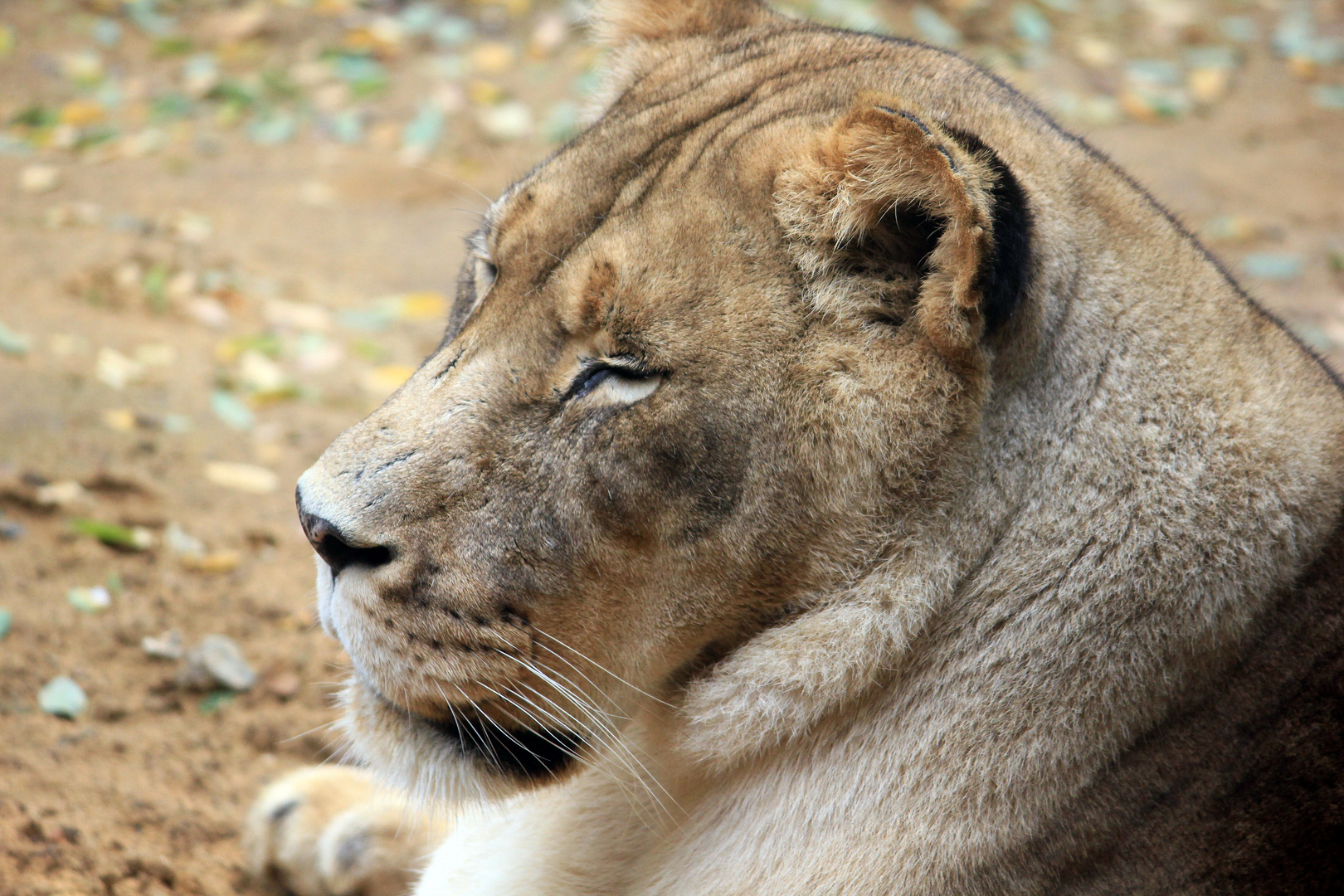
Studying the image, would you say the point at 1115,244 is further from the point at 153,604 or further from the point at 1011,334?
the point at 153,604

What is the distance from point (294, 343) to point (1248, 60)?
7656mm

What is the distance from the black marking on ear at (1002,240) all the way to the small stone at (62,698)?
109 inches

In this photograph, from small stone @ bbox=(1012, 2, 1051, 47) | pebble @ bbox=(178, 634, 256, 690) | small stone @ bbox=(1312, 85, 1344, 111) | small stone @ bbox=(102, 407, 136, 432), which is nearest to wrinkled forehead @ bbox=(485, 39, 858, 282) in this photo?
pebble @ bbox=(178, 634, 256, 690)

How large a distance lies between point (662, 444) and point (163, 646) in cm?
234

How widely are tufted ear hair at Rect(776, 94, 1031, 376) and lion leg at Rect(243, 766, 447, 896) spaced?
1.79m

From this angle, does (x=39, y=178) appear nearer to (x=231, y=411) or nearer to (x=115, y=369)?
(x=115, y=369)

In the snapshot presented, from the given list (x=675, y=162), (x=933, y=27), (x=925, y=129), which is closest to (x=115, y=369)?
(x=675, y=162)

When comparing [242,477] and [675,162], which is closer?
[675,162]

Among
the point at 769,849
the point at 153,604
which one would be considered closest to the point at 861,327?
the point at 769,849

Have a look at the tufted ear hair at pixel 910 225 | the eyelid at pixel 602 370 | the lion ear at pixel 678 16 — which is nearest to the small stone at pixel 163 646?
the eyelid at pixel 602 370

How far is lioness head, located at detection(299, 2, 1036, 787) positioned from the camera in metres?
2.05

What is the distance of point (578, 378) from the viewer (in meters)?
2.21

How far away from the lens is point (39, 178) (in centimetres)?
701

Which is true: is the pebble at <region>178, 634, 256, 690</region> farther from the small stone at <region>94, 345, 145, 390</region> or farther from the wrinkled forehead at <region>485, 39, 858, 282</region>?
the wrinkled forehead at <region>485, 39, 858, 282</region>
